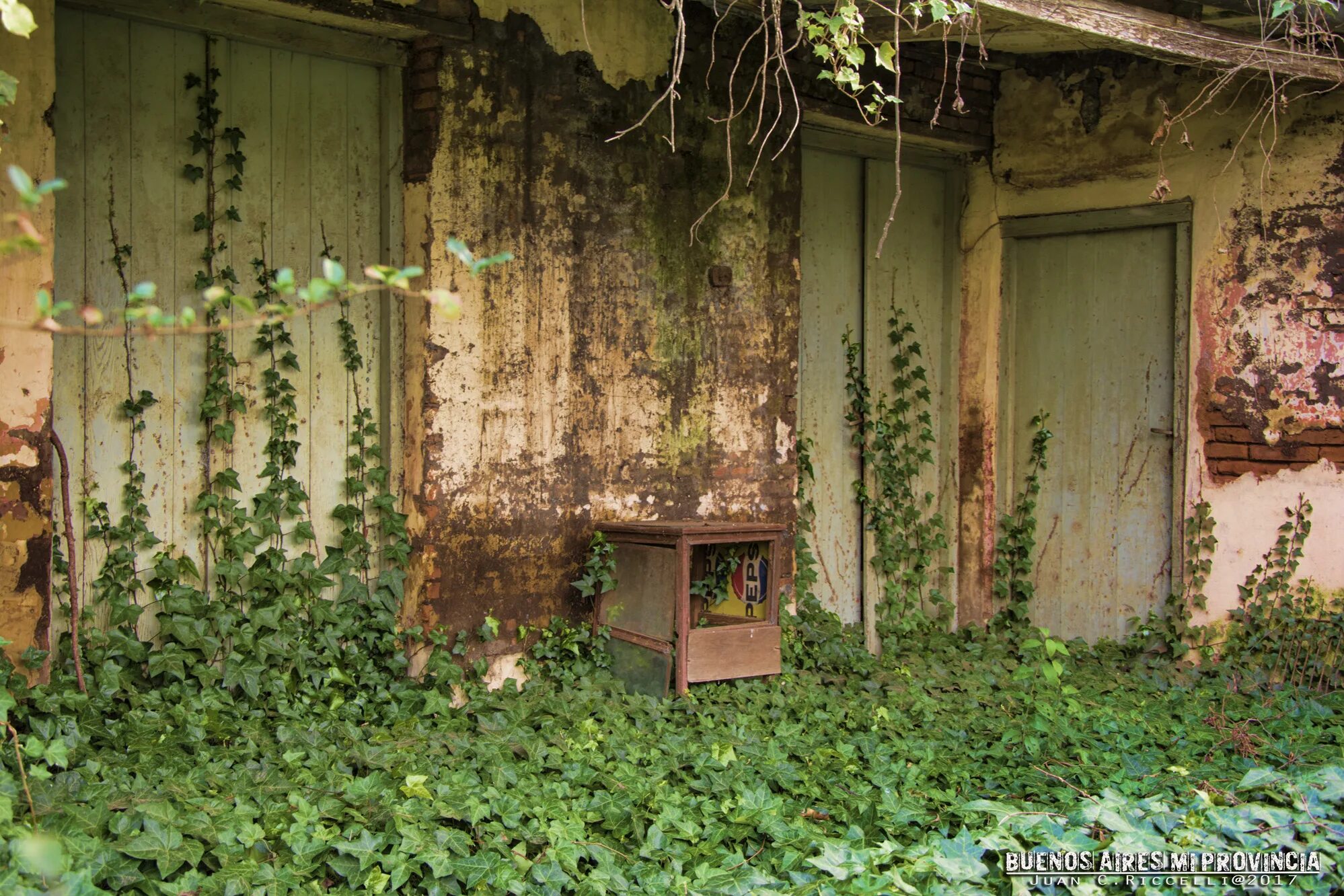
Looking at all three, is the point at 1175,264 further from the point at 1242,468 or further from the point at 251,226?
the point at 251,226

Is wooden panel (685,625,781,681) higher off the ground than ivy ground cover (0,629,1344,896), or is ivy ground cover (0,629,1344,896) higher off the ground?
wooden panel (685,625,781,681)

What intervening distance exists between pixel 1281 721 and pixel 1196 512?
157 centimetres

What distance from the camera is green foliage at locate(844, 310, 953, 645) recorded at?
6.52 m

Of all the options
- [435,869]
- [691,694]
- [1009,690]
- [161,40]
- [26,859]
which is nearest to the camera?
[26,859]

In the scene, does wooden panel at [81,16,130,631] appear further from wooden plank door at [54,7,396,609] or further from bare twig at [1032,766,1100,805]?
bare twig at [1032,766,1100,805]

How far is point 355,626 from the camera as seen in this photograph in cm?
455

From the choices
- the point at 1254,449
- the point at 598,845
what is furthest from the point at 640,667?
the point at 1254,449

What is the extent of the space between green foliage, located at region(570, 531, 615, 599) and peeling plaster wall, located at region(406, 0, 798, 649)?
90 mm

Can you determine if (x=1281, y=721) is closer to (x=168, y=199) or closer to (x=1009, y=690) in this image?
(x=1009, y=690)

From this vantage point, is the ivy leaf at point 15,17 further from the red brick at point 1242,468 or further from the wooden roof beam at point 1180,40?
the red brick at point 1242,468

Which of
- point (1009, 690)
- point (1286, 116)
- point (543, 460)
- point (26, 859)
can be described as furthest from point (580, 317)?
point (1286, 116)

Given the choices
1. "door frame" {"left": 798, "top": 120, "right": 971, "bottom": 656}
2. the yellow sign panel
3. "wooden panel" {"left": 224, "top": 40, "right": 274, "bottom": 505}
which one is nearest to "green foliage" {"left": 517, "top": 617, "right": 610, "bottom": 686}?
the yellow sign panel

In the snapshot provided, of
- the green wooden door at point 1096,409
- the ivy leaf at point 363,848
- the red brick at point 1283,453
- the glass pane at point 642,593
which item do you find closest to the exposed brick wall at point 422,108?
the glass pane at point 642,593

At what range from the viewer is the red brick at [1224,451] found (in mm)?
5965
